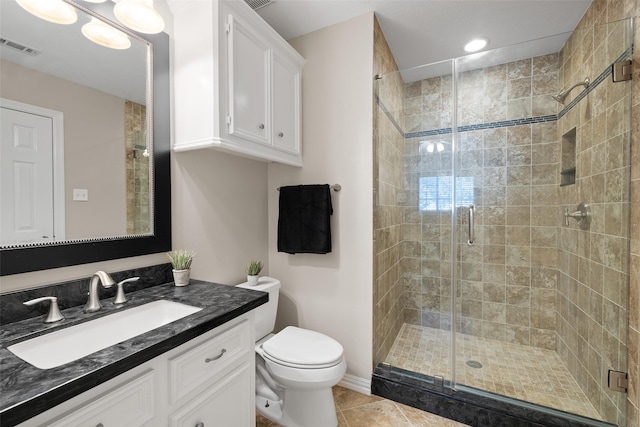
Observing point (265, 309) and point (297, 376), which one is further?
point (265, 309)

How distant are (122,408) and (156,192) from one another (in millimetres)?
982

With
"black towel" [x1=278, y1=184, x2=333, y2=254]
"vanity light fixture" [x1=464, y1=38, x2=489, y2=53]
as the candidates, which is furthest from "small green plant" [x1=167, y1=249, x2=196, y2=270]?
"vanity light fixture" [x1=464, y1=38, x2=489, y2=53]

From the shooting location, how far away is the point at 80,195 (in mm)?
1181

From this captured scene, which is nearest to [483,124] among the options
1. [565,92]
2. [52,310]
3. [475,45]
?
[565,92]

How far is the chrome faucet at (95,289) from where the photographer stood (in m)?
1.09

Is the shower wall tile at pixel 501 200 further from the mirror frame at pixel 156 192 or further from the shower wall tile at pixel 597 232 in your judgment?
the mirror frame at pixel 156 192

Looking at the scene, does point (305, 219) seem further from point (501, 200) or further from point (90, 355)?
point (501, 200)

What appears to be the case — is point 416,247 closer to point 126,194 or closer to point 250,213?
point 250,213

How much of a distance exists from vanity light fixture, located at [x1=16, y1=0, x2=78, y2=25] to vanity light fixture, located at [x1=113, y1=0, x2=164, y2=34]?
0.53ft

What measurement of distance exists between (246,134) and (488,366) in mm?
2175

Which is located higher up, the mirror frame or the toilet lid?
the mirror frame

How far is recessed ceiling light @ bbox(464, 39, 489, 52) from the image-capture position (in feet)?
7.18

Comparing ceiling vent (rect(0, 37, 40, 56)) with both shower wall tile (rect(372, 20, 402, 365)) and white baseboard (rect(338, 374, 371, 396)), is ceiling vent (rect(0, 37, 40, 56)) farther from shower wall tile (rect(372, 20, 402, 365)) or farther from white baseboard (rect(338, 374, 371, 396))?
white baseboard (rect(338, 374, 371, 396))

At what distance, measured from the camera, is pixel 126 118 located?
1332mm
